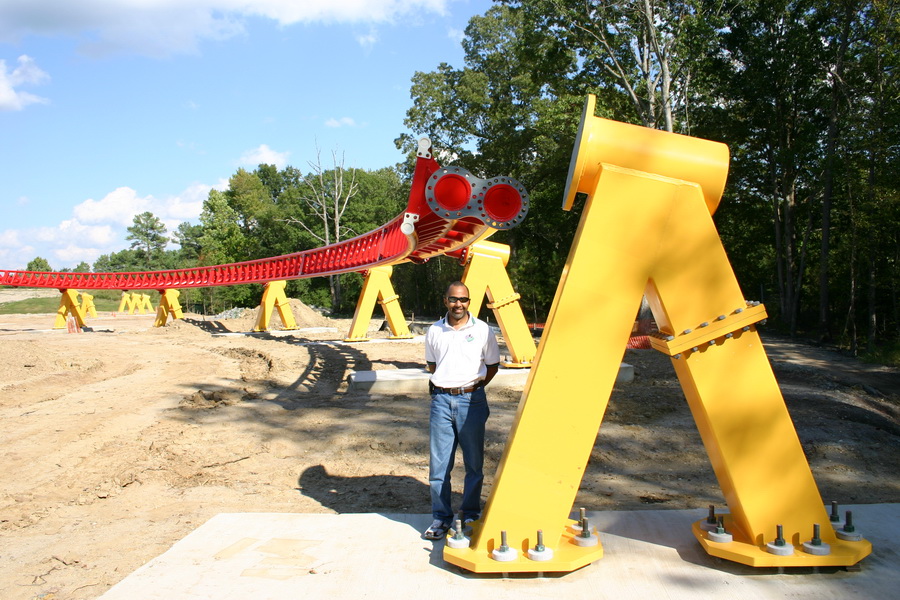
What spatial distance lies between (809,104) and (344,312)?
2894cm

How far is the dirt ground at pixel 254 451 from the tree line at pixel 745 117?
24.5 feet

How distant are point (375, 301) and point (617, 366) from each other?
513 inches

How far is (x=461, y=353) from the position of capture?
357cm

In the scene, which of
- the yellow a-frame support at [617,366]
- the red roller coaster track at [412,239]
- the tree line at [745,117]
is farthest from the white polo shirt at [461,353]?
the tree line at [745,117]

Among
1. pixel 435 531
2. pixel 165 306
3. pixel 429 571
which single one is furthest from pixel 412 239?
pixel 165 306

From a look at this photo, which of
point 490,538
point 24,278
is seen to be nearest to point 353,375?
point 490,538

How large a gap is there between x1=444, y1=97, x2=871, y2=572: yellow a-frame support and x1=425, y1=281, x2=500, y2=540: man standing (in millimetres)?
479

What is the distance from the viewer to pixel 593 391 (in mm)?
3074

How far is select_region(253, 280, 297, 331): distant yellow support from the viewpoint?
20030mm

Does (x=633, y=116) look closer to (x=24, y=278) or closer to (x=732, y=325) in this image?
(x=732, y=325)

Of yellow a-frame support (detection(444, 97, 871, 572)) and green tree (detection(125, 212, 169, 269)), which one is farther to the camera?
green tree (detection(125, 212, 169, 269))

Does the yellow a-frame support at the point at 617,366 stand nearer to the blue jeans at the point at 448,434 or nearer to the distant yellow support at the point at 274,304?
the blue jeans at the point at 448,434

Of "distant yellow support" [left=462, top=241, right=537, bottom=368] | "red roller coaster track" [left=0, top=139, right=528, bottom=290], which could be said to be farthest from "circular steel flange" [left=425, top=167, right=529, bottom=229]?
"distant yellow support" [left=462, top=241, right=537, bottom=368]

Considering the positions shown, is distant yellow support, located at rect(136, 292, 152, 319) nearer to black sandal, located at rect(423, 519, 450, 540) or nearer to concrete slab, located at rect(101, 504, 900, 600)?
concrete slab, located at rect(101, 504, 900, 600)
